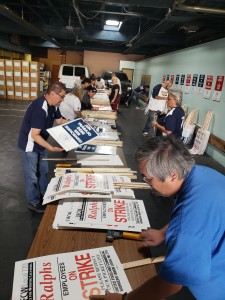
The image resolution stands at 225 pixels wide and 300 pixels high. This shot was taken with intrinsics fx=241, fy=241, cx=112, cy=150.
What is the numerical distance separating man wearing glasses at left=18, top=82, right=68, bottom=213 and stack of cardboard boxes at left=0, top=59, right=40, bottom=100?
9.63 meters

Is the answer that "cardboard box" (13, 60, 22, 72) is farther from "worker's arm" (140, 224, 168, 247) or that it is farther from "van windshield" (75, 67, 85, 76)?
"worker's arm" (140, 224, 168, 247)

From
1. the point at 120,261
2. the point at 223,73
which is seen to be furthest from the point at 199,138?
the point at 120,261

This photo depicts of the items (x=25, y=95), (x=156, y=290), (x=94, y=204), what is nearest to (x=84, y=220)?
(x=94, y=204)

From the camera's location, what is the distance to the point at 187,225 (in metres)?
0.81

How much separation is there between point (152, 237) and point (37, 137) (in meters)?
1.76

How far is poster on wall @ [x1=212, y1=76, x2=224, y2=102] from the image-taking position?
5953 mm

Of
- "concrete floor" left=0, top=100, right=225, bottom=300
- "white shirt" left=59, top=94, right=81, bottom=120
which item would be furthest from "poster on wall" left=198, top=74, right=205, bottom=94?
"white shirt" left=59, top=94, right=81, bottom=120

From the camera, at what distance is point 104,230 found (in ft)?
4.51

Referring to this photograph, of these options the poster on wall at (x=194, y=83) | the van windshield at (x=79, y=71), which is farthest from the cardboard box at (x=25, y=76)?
the poster on wall at (x=194, y=83)

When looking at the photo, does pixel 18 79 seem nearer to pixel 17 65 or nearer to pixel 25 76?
pixel 25 76

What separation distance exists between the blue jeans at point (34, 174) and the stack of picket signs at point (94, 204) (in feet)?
4.18

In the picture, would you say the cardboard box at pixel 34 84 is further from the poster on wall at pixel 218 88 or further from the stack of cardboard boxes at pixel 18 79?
the poster on wall at pixel 218 88

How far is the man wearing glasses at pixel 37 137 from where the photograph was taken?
2568 mm

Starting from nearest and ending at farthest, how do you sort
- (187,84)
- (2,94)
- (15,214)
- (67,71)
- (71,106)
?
(15,214)
(71,106)
(187,84)
(2,94)
(67,71)
